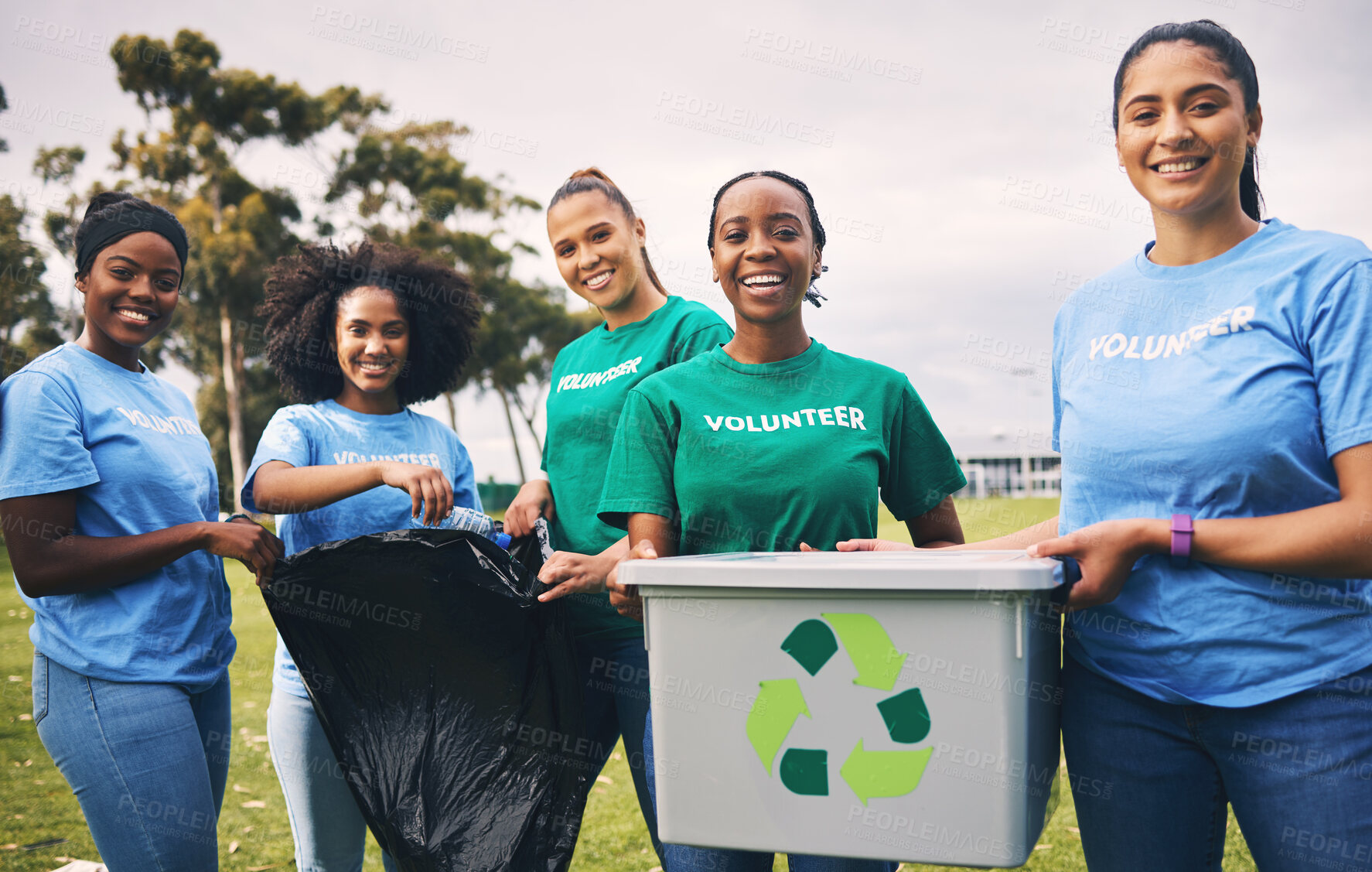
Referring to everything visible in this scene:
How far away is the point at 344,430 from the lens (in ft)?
7.78

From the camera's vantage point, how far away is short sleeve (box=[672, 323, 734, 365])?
7.20ft

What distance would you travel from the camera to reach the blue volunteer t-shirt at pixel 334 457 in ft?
7.34

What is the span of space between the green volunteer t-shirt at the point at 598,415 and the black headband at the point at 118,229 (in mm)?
1042

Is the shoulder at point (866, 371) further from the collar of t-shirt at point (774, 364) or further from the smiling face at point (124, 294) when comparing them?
the smiling face at point (124, 294)

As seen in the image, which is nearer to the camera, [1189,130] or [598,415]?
[1189,130]

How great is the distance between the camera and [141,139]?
1955cm

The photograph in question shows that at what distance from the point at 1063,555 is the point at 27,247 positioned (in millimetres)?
18620

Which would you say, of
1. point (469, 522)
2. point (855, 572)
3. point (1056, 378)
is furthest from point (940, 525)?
point (469, 522)

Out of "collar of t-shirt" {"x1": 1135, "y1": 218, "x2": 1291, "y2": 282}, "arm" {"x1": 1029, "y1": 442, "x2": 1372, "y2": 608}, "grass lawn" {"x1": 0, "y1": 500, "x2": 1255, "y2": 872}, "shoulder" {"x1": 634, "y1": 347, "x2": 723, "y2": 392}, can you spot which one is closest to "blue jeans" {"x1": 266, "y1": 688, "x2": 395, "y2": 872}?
"shoulder" {"x1": 634, "y1": 347, "x2": 723, "y2": 392}

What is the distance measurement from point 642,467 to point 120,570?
1130 mm

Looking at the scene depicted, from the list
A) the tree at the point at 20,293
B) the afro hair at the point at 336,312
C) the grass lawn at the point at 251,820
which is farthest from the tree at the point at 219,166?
the afro hair at the point at 336,312

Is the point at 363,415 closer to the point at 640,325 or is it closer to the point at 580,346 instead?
the point at 580,346

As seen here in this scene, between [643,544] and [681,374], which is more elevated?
[681,374]

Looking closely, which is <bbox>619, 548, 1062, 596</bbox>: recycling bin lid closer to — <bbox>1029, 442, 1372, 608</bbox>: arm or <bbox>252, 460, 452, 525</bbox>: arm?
<bbox>1029, 442, 1372, 608</bbox>: arm
